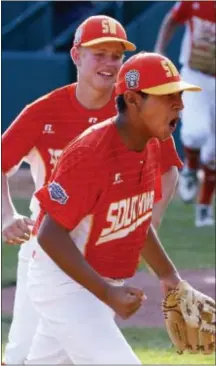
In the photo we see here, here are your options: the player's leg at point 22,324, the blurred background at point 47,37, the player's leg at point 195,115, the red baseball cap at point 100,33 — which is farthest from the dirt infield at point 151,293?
the blurred background at point 47,37

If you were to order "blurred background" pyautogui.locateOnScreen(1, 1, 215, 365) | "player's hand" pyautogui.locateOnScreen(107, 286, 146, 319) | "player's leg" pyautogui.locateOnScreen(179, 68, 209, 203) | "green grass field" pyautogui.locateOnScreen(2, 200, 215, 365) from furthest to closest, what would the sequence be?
"blurred background" pyautogui.locateOnScreen(1, 1, 215, 365) < "player's leg" pyautogui.locateOnScreen(179, 68, 209, 203) < "green grass field" pyautogui.locateOnScreen(2, 200, 215, 365) < "player's hand" pyautogui.locateOnScreen(107, 286, 146, 319)

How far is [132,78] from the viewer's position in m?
4.84

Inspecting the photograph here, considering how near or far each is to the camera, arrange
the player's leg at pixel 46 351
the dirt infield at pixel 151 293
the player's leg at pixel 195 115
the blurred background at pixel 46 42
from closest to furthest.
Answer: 1. the player's leg at pixel 46 351
2. the dirt infield at pixel 151 293
3. the player's leg at pixel 195 115
4. the blurred background at pixel 46 42

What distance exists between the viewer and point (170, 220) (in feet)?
41.7

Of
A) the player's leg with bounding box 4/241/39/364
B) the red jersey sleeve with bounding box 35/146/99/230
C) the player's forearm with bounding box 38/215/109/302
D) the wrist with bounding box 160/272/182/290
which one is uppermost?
the red jersey sleeve with bounding box 35/146/99/230

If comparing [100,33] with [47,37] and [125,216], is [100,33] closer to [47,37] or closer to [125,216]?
[125,216]

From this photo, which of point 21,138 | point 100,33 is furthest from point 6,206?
point 100,33

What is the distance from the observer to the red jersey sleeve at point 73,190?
184 inches

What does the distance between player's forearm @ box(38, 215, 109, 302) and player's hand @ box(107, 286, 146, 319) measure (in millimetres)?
A: 27

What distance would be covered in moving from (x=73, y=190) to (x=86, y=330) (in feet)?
1.68

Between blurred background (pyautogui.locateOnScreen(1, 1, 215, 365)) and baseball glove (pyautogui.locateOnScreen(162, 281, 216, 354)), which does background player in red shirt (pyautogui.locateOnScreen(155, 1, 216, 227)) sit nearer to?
blurred background (pyautogui.locateOnScreen(1, 1, 215, 365))

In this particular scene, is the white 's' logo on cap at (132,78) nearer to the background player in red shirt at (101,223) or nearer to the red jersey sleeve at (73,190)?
the background player in red shirt at (101,223)

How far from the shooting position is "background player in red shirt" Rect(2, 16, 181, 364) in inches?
234

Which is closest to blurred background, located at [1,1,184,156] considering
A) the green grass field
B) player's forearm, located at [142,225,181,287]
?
the green grass field
